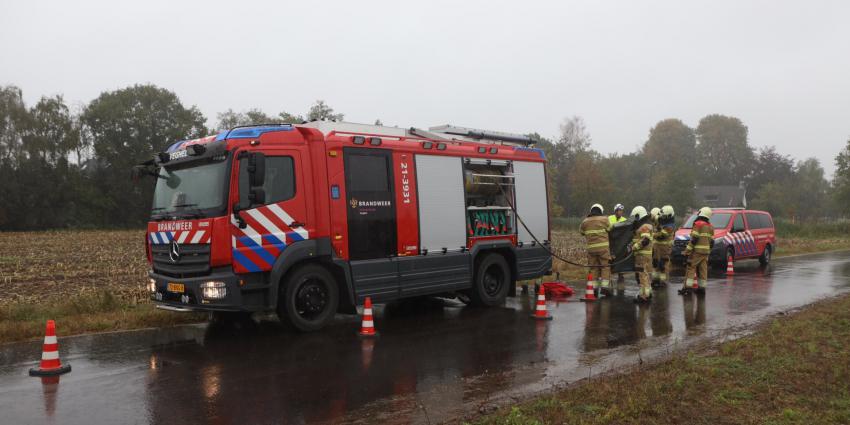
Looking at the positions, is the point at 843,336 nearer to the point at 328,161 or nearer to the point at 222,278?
the point at 328,161

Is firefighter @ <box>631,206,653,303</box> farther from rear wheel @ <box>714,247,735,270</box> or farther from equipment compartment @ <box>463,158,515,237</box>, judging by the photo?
rear wheel @ <box>714,247,735,270</box>

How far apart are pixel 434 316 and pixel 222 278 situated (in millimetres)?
3703

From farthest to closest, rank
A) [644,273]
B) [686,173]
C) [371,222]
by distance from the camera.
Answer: [686,173] → [644,273] → [371,222]

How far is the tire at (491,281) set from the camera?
35.4 ft

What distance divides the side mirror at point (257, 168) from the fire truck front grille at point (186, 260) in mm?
1010

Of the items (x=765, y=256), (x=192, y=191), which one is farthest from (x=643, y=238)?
(x=765, y=256)

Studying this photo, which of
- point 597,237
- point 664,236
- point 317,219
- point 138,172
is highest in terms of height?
point 138,172

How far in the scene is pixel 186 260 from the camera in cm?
801

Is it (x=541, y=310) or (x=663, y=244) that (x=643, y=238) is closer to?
(x=663, y=244)

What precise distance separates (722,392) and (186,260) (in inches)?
246

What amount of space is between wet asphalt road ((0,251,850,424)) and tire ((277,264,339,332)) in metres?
0.24

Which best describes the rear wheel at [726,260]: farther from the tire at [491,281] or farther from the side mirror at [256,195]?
the side mirror at [256,195]

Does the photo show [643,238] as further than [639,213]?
No

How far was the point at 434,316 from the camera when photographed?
33.4 feet
